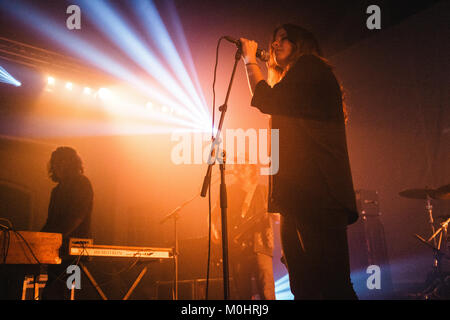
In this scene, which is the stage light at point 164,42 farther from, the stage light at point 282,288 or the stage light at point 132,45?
the stage light at point 282,288

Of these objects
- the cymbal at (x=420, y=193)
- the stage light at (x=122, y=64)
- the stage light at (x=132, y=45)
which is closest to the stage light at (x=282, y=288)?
the cymbal at (x=420, y=193)

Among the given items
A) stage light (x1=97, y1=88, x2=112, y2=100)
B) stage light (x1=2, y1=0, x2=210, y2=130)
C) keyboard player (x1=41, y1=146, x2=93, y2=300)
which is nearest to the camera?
keyboard player (x1=41, y1=146, x2=93, y2=300)

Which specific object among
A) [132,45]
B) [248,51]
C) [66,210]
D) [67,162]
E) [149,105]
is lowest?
[66,210]

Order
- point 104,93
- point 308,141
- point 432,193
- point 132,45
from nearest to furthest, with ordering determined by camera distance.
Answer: point 308,141 → point 432,193 → point 132,45 → point 104,93

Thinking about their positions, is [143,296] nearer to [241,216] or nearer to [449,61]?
[241,216]

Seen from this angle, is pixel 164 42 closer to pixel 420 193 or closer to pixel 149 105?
pixel 149 105

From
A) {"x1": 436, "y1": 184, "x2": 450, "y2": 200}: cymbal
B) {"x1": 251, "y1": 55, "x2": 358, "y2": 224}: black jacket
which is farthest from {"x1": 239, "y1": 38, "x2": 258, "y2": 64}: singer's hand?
{"x1": 436, "y1": 184, "x2": 450, "y2": 200}: cymbal

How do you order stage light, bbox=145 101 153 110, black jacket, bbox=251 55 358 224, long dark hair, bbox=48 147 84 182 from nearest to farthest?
black jacket, bbox=251 55 358 224 → long dark hair, bbox=48 147 84 182 → stage light, bbox=145 101 153 110

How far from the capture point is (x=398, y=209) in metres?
5.52

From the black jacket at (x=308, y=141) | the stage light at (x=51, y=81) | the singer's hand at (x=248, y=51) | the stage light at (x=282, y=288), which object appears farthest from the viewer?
the stage light at (x=51, y=81)

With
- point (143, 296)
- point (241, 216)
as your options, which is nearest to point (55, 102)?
point (143, 296)

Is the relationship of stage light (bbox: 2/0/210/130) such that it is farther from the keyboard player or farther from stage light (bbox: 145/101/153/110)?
the keyboard player

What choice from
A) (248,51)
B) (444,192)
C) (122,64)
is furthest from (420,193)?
(122,64)
